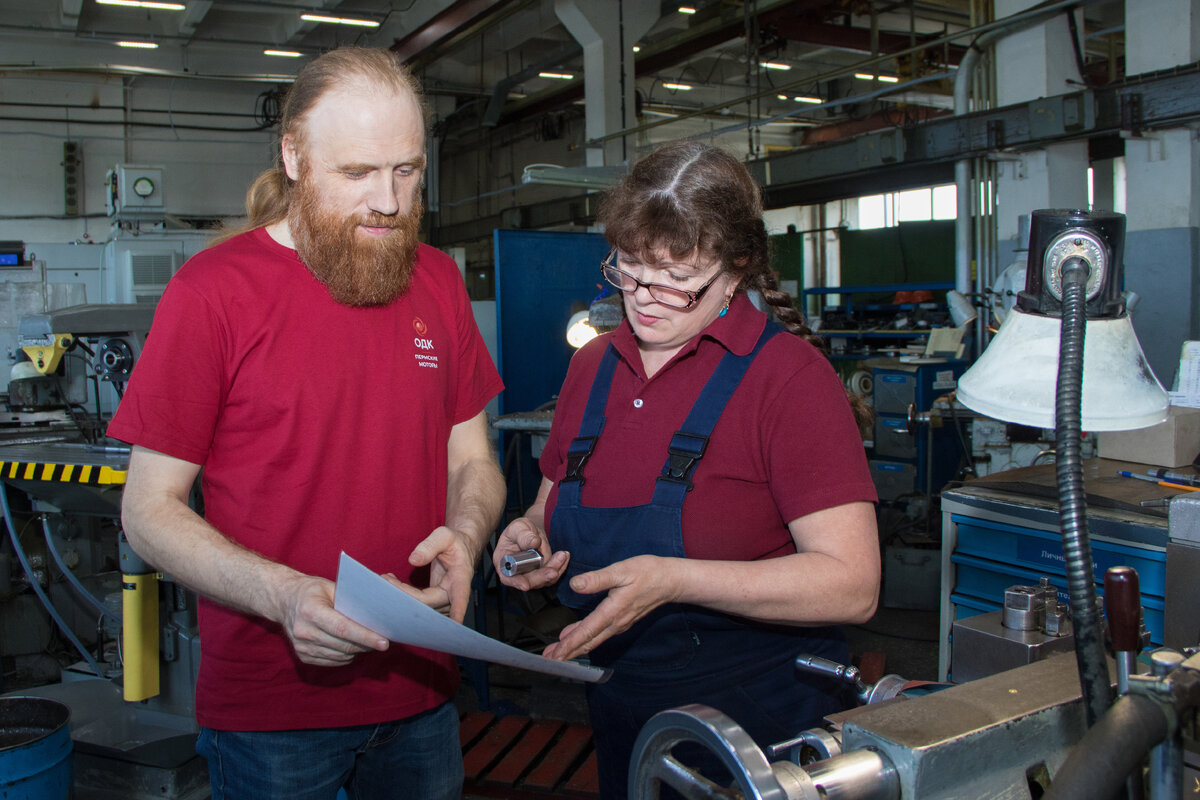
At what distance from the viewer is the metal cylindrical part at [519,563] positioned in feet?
3.86

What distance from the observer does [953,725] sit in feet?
2.10

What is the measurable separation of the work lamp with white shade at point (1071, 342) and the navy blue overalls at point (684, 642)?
0.40 m

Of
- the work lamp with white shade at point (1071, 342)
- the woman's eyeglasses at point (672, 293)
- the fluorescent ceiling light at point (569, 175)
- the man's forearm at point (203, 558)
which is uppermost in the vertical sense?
the fluorescent ceiling light at point (569, 175)

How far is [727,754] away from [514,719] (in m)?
2.52

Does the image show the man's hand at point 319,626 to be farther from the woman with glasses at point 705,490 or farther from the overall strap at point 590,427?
the overall strap at point 590,427

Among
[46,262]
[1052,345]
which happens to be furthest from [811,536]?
[46,262]

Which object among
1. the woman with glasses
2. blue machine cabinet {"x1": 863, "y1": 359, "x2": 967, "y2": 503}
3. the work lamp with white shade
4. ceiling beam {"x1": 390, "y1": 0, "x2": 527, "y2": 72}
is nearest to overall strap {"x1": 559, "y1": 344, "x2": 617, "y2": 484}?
the woman with glasses

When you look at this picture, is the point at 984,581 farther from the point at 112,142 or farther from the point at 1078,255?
the point at 112,142

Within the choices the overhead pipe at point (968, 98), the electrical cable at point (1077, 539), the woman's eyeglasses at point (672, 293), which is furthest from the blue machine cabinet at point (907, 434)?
the electrical cable at point (1077, 539)

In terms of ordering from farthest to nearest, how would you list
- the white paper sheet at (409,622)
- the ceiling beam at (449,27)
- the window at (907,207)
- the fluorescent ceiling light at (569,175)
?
the window at (907,207) → the ceiling beam at (449,27) → the fluorescent ceiling light at (569,175) → the white paper sheet at (409,622)

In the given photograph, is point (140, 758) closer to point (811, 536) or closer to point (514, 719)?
point (514, 719)

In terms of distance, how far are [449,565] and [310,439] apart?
251mm

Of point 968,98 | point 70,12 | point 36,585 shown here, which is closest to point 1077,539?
point 36,585

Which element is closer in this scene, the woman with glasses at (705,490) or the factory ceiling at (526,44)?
the woman with glasses at (705,490)
